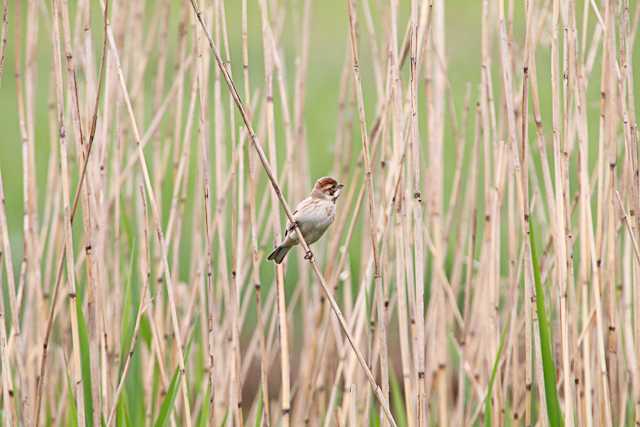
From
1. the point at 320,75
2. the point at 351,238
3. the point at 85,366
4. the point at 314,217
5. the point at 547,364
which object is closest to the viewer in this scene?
the point at 547,364

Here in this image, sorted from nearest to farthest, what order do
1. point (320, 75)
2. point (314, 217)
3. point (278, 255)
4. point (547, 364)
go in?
1. point (547, 364)
2. point (278, 255)
3. point (314, 217)
4. point (320, 75)

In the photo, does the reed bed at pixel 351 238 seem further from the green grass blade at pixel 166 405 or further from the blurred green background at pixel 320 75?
the blurred green background at pixel 320 75

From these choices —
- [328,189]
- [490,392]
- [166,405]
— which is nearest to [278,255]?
[328,189]

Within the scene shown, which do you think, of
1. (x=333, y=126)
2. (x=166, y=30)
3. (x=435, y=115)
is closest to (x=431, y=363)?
(x=435, y=115)

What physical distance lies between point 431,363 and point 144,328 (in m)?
0.83

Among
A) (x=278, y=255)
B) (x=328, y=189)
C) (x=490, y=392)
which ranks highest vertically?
(x=328, y=189)

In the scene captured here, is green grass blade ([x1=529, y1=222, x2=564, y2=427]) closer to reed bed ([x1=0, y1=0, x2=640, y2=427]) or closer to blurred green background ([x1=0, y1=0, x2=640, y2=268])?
reed bed ([x1=0, y1=0, x2=640, y2=427])

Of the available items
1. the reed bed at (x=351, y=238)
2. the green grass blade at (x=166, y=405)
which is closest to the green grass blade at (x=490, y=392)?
the reed bed at (x=351, y=238)

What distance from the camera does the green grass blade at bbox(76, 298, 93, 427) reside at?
222 centimetres

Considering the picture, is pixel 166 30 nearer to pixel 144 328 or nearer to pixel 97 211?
pixel 97 211

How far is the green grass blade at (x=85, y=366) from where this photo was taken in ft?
7.29

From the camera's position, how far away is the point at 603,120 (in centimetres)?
224

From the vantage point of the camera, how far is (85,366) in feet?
7.40

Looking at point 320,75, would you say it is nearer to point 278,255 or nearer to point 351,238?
point 351,238
